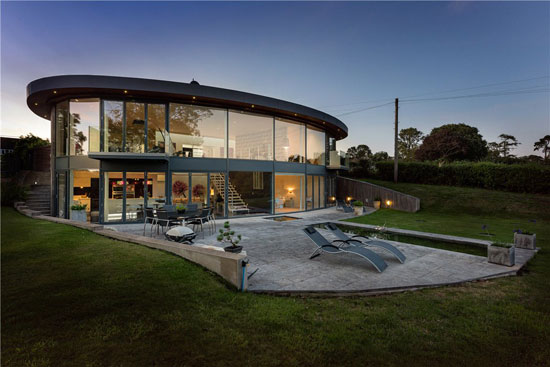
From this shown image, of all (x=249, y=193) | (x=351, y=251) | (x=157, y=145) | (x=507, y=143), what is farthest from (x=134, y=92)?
(x=507, y=143)

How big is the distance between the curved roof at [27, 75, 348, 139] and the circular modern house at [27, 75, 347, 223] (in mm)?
41

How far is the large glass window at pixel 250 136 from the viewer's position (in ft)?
44.2

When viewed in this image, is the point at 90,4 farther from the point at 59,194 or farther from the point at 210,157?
the point at 59,194

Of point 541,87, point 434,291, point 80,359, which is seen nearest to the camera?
point 80,359

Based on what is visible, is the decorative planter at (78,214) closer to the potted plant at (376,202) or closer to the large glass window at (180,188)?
the large glass window at (180,188)

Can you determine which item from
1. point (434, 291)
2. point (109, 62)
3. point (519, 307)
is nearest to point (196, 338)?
point (434, 291)

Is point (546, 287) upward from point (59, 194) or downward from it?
downward

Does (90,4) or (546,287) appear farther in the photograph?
(90,4)

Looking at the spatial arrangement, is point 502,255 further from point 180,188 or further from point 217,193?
point 180,188

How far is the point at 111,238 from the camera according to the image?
23.3ft

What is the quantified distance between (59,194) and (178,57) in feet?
38.6

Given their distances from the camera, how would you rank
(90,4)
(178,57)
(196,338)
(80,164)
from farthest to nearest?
(178,57), (80,164), (90,4), (196,338)

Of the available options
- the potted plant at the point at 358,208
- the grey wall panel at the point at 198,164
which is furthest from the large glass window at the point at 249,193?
the potted plant at the point at 358,208

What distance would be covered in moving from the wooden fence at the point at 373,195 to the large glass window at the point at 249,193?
29.5 feet
